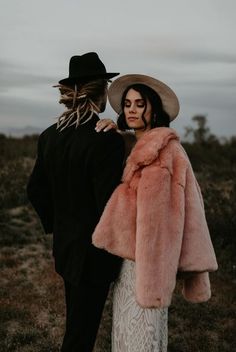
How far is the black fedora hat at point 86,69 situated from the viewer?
2.94 m

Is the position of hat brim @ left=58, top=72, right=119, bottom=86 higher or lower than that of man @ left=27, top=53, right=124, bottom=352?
higher

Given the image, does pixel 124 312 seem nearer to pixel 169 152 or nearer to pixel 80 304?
pixel 80 304

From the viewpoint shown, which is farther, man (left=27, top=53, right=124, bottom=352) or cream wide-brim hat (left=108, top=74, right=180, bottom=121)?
cream wide-brim hat (left=108, top=74, right=180, bottom=121)

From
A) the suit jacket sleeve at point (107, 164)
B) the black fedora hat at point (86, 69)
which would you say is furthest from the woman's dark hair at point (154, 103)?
the suit jacket sleeve at point (107, 164)

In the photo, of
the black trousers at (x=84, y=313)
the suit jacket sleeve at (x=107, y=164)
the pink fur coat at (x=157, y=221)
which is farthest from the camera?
the black trousers at (x=84, y=313)

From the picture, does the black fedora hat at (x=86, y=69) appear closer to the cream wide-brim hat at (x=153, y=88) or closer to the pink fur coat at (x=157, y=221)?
the cream wide-brim hat at (x=153, y=88)

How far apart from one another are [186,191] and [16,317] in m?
3.39

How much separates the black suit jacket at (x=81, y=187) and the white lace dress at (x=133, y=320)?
0.11m

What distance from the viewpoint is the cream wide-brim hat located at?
2.94 metres

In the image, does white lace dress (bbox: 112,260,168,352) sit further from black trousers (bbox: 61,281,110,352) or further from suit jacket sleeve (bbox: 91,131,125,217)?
suit jacket sleeve (bbox: 91,131,125,217)

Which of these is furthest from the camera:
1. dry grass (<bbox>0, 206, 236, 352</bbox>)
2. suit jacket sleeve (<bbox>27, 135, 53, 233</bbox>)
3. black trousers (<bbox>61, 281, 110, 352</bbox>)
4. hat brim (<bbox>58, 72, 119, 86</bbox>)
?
dry grass (<bbox>0, 206, 236, 352</bbox>)

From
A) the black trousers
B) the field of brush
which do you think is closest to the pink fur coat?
the black trousers

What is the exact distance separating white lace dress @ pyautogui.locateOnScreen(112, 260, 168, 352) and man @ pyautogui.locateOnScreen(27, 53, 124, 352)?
10 centimetres

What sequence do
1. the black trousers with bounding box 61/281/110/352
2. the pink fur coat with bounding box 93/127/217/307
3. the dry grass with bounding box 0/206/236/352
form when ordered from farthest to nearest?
1. the dry grass with bounding box 0/206/236/352
2. the black trousers with bounding box 61/281/110/352
3. the pink fur coat with bounding box 93/127/217/307
